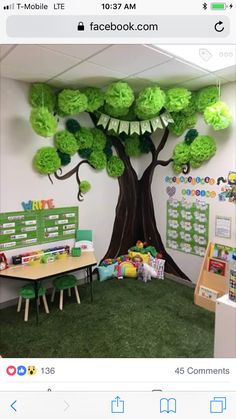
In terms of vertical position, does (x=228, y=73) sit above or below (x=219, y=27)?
above

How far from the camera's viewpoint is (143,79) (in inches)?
71.4

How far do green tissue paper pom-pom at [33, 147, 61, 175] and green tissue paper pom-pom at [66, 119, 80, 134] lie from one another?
11.4 inches

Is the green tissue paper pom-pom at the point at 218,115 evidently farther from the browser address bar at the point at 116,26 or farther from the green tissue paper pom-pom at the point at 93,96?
the browser address bar at the point at 116,26

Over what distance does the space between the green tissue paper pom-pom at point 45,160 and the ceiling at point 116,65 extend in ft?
1.82

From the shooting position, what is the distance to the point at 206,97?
2.00m

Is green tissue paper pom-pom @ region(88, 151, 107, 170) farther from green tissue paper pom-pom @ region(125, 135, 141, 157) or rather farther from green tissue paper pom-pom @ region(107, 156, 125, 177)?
green tissue paper pom-pom @ region(125, 135, 141, 157)

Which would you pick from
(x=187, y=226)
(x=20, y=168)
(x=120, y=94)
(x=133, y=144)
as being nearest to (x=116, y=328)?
(x=187, y=226)

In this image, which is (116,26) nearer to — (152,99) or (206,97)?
(152,99)

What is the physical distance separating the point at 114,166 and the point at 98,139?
0.35 metres

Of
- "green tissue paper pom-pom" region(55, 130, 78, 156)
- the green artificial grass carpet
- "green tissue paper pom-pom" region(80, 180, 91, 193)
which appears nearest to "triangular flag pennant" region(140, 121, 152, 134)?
"green tissue paper pom-pom" region(55, 130, 78, 156)

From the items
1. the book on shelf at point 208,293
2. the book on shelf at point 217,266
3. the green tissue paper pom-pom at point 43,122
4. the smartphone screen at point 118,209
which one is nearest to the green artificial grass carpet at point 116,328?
the smartphone screen at point 118,209

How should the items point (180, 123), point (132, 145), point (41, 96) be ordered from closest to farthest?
point (41, 96) → point (180, 123) → point (132, 145)
